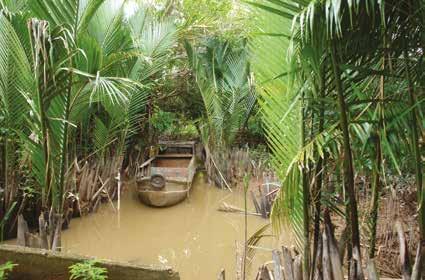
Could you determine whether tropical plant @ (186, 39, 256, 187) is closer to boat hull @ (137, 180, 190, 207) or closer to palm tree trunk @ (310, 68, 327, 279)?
boat hull @ (137, 180, 190, 207)

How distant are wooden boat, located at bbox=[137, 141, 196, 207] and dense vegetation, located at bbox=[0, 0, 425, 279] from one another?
753 mm

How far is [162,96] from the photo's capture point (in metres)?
7.14

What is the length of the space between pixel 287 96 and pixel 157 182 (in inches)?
164

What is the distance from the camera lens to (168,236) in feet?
15.3

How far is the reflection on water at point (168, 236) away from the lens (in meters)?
3.96

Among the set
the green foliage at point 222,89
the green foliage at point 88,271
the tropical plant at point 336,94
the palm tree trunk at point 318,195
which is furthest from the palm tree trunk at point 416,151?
the green foliage at point 222,89

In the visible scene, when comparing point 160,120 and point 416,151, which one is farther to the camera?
point 160,120

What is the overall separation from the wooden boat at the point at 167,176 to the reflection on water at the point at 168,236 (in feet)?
0.55

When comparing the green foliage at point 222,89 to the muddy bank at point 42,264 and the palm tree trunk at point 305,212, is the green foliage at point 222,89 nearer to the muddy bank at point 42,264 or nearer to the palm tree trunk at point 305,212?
the muddy bank at point 42,264

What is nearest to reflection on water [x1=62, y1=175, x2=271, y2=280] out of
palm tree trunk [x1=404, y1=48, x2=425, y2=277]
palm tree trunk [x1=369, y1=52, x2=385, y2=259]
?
palm tree trunk [x1=369, y1=52, x2=385, y2=259]

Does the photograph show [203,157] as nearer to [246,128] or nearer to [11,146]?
[246,128]

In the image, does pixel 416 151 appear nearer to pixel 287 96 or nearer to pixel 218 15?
pixel 287 96

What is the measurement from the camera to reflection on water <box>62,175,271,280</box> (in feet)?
13.0

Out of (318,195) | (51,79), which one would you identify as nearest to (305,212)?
(318,195)
